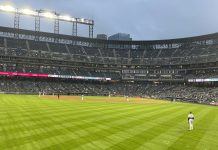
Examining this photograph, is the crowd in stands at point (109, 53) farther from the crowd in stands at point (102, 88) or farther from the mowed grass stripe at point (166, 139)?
the mowed grass stripe at point (166, 139)

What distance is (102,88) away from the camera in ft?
403

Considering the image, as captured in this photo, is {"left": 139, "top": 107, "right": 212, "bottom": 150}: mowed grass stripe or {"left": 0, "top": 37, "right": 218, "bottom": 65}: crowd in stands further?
{"left": 0, "top": 37, "right": 218, "bottom": 65}: crowd in stands

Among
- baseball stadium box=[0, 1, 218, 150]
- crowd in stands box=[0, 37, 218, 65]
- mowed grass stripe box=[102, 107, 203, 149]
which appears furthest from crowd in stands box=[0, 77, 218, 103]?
mowed grass stripe box=[102, 107, 203, 149]

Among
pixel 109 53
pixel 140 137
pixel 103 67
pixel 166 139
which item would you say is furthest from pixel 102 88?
pixel 166 139

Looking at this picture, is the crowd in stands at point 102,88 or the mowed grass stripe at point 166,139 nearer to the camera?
the mowed grass stripe at point 166,139

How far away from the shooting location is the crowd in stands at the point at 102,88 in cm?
9957

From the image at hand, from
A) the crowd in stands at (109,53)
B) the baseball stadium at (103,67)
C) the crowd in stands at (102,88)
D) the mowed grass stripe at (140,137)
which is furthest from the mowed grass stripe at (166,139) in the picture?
the crowd in stands at (109,53)

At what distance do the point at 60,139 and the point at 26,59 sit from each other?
325 feet

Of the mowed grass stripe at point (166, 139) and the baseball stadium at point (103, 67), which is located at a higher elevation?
the baseball stadium at point (103, 67)

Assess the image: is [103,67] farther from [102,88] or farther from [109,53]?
[102,88]

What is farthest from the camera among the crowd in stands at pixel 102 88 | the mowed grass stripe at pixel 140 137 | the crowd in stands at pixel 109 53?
the crowd in stands at pixel 109 53

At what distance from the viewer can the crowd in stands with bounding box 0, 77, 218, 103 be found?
327ft

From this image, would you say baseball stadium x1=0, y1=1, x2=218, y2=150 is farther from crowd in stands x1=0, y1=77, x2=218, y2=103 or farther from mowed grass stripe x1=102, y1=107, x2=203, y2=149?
mowed grass stripe x1=102, y1=107, x2=203, y2=149

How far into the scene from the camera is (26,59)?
11600cm
